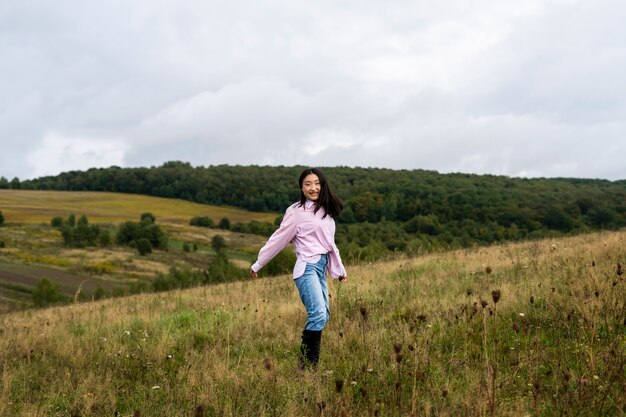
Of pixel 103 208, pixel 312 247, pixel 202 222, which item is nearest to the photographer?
pixel 312 247

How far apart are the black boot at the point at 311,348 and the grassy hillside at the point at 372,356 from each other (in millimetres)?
112

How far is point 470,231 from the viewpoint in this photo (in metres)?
66.9

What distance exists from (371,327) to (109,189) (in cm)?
14283

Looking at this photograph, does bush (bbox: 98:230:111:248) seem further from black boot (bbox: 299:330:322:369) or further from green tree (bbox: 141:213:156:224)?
black boot (bbox: 299:330:322:369)

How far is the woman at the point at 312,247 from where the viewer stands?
14.0 feet

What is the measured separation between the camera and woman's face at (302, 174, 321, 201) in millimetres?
4492

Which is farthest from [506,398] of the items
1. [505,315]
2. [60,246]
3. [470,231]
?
[60,246]

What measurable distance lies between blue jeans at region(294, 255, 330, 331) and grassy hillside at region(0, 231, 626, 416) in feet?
1.35

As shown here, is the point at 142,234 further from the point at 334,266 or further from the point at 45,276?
the point at 334,266

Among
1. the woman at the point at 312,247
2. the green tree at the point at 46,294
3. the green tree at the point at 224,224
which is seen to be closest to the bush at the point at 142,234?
the green tree at the point at 224,224

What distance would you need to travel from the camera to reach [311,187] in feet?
14.7

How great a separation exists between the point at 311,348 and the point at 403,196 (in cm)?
8534

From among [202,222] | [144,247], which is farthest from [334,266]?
[202,222]

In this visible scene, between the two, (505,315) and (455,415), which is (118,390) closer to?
(455,415)
